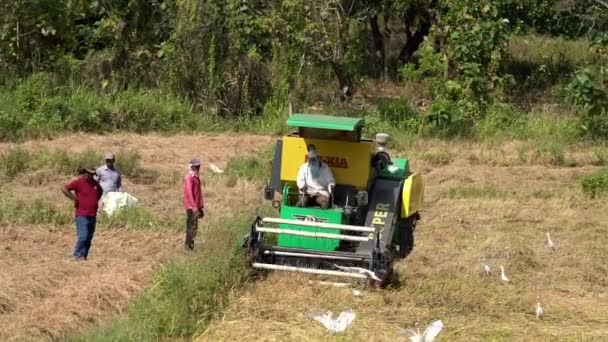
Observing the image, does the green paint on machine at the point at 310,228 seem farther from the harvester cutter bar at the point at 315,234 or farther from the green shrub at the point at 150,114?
the green shrub at the point at 150,114

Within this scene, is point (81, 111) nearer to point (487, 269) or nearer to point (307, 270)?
point (307, 270)

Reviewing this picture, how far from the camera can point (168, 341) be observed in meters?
8.39

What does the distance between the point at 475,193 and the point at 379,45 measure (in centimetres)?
1223

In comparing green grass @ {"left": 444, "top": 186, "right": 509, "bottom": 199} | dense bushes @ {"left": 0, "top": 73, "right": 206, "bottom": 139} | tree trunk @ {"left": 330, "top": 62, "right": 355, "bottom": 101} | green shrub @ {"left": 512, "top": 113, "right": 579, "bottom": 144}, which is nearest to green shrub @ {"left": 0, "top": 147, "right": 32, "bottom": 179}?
dense bushes @ {"left": 0, "top": 73, "right": 206, "bottom": 139}

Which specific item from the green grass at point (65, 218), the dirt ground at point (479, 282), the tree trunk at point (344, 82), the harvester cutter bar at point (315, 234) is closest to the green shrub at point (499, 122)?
the tree trunk at point (344, 82)

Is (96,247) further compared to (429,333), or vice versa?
(96,247)

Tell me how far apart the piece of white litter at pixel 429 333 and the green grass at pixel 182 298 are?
5.83ft

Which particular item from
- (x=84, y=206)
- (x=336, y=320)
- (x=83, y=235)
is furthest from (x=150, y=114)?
(x=336, y=320)

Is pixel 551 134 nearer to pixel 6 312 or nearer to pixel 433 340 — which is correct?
pixel 433 340

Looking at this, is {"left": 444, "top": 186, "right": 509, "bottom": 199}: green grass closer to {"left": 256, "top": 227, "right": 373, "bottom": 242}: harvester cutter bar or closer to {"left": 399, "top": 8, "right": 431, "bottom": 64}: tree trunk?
{"left": 256, "top": 227, "right": 373, "bottom": 242}: harvester cutter bar

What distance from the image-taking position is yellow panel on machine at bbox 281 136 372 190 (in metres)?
11.4

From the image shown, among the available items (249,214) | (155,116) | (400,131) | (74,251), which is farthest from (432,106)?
(74,251)

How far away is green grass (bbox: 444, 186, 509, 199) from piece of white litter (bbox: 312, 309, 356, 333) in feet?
22.9

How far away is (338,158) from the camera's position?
11.5 metres
